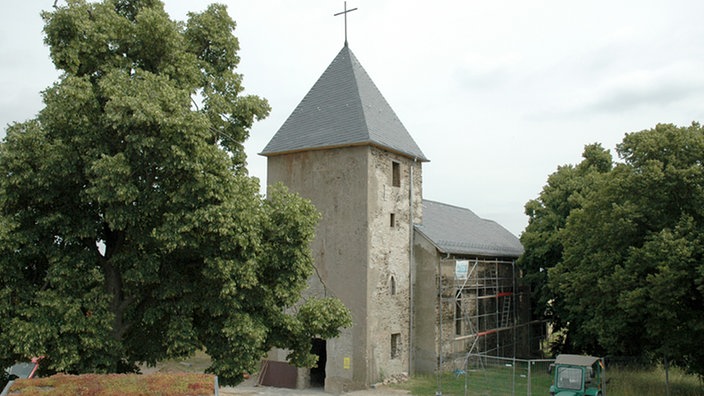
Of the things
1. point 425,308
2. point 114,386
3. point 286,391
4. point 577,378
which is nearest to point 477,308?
point 425,308

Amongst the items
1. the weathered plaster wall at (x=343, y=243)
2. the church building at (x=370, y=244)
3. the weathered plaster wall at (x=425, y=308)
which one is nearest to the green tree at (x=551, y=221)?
the church building at (x=370, y=244)

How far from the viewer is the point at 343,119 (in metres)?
24.3

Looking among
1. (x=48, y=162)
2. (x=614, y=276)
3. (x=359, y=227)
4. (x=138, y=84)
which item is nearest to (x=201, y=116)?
(x=138, y=84)

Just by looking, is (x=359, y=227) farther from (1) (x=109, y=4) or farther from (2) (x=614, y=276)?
(1) (x=109, y=4)

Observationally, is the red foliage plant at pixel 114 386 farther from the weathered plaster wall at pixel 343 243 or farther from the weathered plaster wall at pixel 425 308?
the weathered plaster wall at pixel 425 308

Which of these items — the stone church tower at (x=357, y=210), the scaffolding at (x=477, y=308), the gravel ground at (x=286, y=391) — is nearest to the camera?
the gravel ground at (x=286, y=391)

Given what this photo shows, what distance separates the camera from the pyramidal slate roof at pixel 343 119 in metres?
23.7

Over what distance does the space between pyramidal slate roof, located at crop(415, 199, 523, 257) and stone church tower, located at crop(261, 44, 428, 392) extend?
1.54 m

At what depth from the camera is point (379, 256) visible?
23.4 meters

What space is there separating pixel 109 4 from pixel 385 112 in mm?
14226

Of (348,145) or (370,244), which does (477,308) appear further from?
(348,145)

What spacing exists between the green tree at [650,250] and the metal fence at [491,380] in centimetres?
318

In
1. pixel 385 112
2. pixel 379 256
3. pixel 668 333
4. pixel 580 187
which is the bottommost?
pixel 668 333

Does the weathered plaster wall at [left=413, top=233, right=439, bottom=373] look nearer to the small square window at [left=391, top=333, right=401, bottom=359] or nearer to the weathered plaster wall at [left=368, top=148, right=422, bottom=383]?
the weathered plaster wall at [left=368, top=148, right=422, bottom=383]
